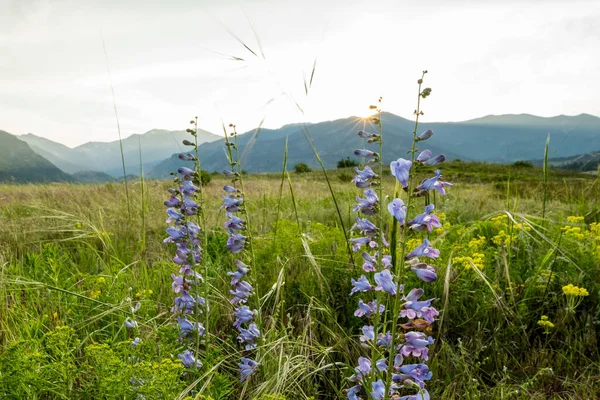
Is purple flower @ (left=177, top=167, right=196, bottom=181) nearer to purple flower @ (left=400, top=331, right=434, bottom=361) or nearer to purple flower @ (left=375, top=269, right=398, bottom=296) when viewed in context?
purple flower @ (left=375, top=269, right=398, bottom=296)

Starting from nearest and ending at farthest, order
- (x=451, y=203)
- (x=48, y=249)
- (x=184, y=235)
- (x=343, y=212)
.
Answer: (x=184, y=235)
(x=48, y=249)
(x=343, y=212)
(x=451, y=203)

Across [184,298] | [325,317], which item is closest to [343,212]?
[325,317]

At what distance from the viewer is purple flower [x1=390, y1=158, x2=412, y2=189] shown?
1785mm

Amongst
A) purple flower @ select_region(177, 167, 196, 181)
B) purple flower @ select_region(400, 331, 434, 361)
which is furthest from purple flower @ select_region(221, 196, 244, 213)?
purple flower @ select_region(400, 331, 434, 361)

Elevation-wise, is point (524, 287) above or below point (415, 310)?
below

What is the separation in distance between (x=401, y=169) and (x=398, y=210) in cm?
19

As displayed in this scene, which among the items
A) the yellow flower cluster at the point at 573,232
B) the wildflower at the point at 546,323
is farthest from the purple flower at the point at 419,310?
the yellow flower cluster at the point at 573,232

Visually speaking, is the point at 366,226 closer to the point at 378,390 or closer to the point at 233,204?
the point at 378,390

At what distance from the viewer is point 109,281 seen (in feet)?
12.6

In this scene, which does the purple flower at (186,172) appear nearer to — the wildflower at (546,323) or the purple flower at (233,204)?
the purple flower at (233,204)

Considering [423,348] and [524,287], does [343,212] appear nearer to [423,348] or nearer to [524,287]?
[524,287]

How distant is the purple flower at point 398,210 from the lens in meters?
1.74

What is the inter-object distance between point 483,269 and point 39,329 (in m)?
4.08

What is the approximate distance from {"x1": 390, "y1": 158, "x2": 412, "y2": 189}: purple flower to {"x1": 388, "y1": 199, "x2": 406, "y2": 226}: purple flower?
0.08 meters
